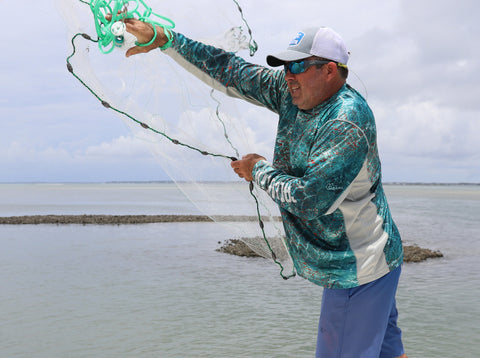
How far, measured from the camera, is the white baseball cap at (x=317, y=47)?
5.94ft

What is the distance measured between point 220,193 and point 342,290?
94 centimetres

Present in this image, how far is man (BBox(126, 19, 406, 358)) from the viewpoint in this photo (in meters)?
1.73

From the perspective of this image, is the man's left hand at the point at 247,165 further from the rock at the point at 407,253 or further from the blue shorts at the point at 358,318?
the rock at the point at 407,253

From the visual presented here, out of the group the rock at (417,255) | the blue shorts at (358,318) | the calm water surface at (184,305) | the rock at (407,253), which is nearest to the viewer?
the blue shorts at (358,318)

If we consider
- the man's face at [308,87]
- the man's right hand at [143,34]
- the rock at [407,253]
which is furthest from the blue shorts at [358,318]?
the rock at [407,253]

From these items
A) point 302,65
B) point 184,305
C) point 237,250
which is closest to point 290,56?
point 302,65

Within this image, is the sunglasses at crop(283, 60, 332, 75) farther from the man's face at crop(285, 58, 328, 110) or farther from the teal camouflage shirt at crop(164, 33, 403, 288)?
the teal camouflage shirt at crop(164, 33, 403, 288)

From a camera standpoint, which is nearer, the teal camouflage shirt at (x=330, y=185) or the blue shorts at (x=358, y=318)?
the teal camouflage shirt at (x=330, y=185)

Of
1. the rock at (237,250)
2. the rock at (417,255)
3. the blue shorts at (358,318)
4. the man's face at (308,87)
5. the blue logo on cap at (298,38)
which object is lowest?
the rock at (237,250)

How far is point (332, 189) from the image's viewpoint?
1708mm

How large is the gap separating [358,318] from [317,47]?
1.15 m

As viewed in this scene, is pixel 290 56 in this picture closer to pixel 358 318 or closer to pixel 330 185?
pixel 330 185

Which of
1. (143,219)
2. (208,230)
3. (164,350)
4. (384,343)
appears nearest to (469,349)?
(164,350)

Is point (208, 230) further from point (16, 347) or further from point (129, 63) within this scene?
point (129, 63)
